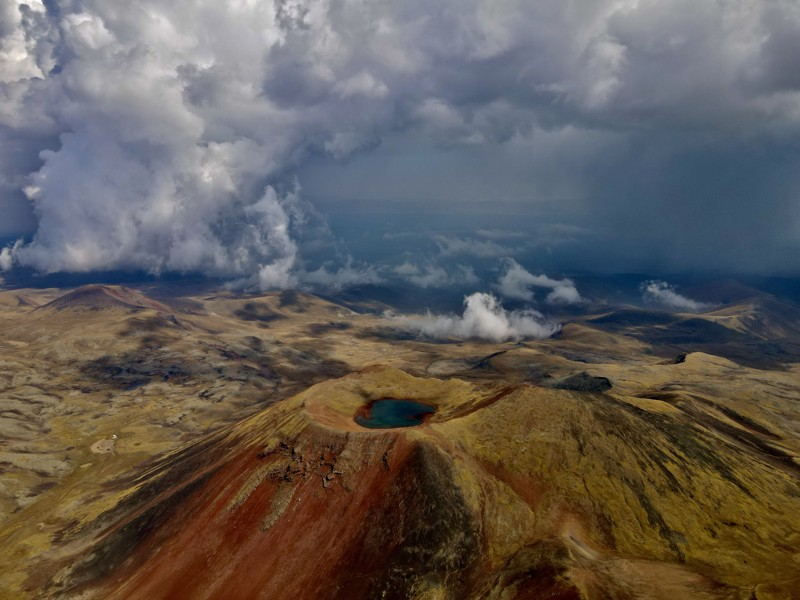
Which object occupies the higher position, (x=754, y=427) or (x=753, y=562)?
(x=753, y=562)

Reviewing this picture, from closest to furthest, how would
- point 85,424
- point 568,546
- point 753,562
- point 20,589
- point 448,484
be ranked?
point 568,546 → point 753,562 → point 448,484 → point 20,589 → point 85,424

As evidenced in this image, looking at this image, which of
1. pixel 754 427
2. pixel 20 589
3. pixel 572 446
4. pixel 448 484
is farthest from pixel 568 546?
pixel 754 427

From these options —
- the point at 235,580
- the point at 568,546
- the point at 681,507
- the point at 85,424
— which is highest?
the point at 568,546

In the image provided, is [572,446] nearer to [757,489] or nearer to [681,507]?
[681,507]

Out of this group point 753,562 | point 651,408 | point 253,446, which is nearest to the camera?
point 753,562

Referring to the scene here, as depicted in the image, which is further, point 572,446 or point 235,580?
point 572,446

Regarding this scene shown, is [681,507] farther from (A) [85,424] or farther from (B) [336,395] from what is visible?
(A) [85,424]
